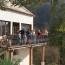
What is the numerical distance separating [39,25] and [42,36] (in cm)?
3133

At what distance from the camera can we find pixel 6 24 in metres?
26.6

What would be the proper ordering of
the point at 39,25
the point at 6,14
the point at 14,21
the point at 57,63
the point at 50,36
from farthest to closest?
the point at 39,25 → the point at 50,36 → the point at 57,63 → the point at 14,21 → the point at 6,14

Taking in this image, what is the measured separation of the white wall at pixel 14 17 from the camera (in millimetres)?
25441

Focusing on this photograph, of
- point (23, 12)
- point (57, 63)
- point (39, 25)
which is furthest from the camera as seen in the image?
point (39, 25)

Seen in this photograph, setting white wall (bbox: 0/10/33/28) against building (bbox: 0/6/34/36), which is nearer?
white wall (bbox: 0/10/33/28)

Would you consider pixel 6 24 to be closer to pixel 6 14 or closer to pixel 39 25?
pixel 6 14

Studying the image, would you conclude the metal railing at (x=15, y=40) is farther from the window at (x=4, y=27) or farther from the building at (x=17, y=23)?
the window at (x=4, y=27)

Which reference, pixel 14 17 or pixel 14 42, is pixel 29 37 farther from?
pixel 14 17

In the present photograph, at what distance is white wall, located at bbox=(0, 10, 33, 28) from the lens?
25441 millimetres

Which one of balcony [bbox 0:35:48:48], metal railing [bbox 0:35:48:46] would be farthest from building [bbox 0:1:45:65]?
metal railing [bbox 0:35:48:46]

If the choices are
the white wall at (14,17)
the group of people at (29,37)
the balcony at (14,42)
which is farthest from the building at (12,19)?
the balcony at (14,42)

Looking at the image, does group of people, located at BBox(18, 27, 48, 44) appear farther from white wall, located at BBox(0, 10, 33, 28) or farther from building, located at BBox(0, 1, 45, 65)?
white wall, located at BBox(0, 10, 33, 28)

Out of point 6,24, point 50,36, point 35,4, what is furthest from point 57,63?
point 35,4

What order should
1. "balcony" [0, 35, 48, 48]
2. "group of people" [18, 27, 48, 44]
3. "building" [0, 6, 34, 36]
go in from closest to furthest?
1. "balcony" [0, 35, 48, 48]
2. "group of people" [18, 27, 48, 44]
3. "building" [0, 6, 34, 36]
